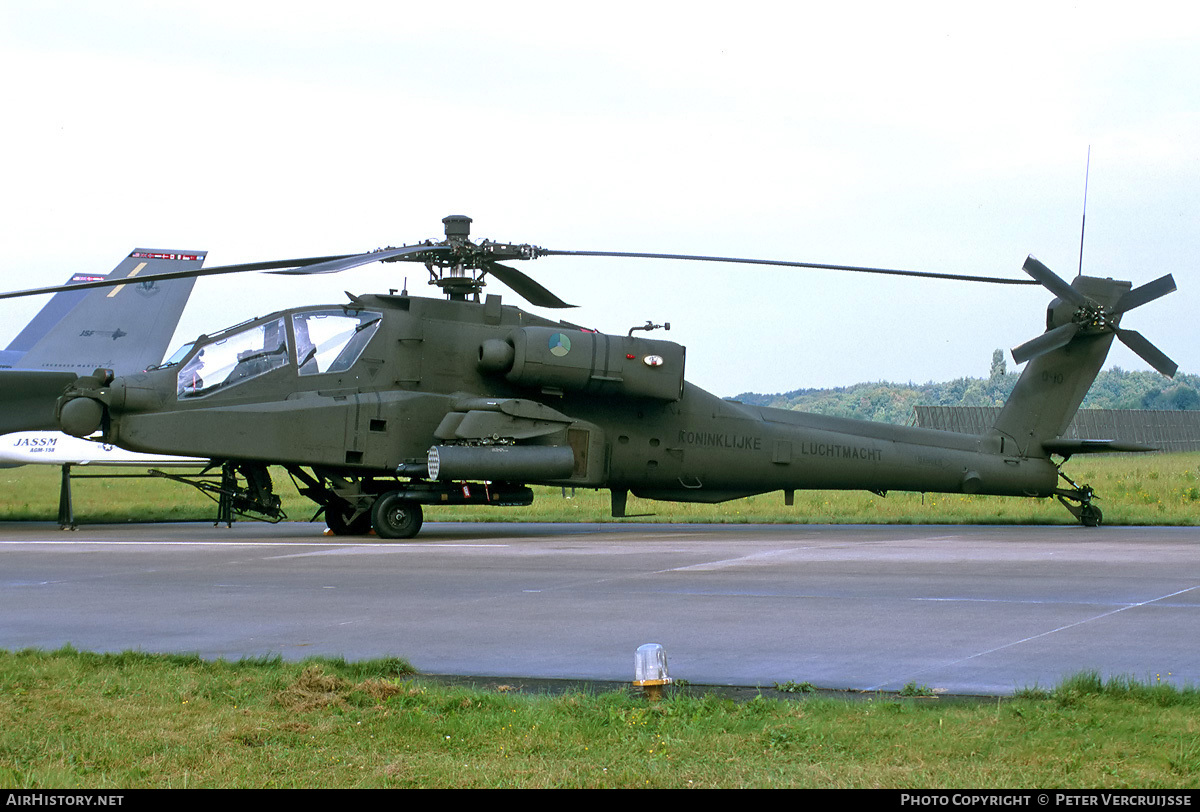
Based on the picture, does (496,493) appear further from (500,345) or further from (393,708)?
(393,708)

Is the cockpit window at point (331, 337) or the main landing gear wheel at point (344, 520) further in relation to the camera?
the main landing gear wheel at point (344, 520)

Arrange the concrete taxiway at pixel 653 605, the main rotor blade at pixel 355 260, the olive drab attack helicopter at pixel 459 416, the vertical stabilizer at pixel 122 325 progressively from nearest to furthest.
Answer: the concrete taxiway at pixel 653 605 < the main rotor blade at pixel 355 260 < the olive drab attack helicopter at pixel 459 416 < the vertical stabilizer at pixel 122 325

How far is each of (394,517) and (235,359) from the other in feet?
10.7

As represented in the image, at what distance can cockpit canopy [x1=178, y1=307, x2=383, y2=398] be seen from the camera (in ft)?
54.4

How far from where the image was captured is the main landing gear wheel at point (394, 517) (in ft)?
55.5

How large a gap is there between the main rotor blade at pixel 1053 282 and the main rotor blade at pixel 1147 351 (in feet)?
2.89

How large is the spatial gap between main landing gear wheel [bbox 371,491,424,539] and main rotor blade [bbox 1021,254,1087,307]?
11.2 meters

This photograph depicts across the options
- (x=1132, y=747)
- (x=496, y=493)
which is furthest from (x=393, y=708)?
(x=496, y=493)

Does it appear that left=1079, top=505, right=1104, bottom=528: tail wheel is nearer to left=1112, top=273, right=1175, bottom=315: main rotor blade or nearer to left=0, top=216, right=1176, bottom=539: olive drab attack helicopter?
left=0, top=216, right=1176, bottom=539: olive drab attack helicopter

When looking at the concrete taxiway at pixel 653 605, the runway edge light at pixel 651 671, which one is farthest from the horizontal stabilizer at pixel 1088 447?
the runway edge light at pixel 651 671

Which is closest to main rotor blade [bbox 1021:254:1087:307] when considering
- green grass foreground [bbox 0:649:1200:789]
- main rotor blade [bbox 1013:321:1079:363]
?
main rotor blade [bbox 1013:321:1079:363]

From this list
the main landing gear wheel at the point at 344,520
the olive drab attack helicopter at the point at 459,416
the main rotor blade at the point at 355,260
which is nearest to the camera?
the main rotor blade at the point at 355,260

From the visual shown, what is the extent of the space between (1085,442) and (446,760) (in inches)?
686

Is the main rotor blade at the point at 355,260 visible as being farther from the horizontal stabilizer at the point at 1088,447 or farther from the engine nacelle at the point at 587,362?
the horizontal stabilizer at the point at 1088,447
